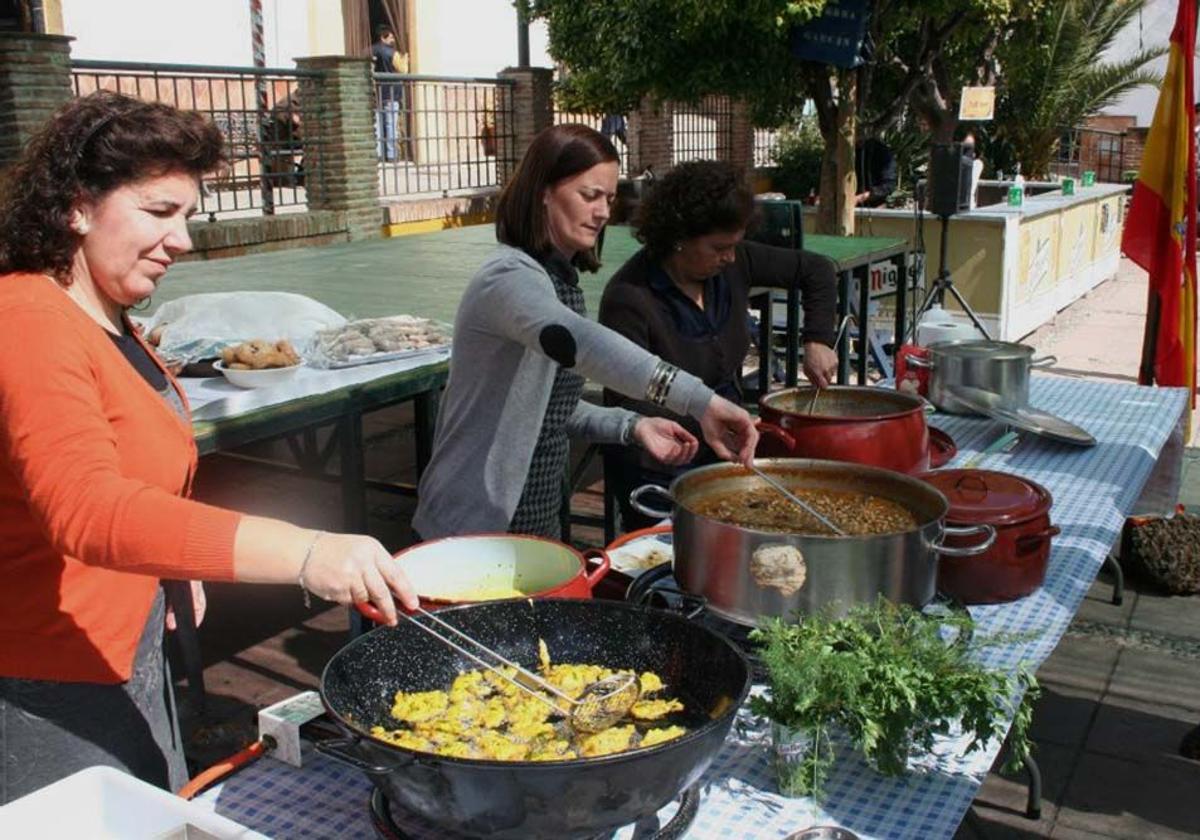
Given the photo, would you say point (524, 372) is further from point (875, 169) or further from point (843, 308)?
point (875, 169)

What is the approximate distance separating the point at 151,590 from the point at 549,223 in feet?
3.41

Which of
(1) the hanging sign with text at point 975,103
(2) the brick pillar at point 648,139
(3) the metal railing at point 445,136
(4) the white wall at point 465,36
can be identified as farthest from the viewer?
(4) the white wall at point 465,36

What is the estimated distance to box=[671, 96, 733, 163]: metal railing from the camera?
17344 millimetres

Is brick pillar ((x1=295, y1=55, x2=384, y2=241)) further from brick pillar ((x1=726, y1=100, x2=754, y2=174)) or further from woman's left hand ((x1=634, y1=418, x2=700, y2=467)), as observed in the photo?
woman's left hand ((x1=634, y1=418, x2=700, y2=467))

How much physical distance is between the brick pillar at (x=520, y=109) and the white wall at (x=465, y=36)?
4.31 meters

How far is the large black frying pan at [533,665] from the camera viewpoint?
3.77 feet

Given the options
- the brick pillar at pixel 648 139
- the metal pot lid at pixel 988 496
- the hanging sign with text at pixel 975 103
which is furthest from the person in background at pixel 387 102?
the metal pot lid at pixel 988 496

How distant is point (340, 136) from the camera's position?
1073 centimetres

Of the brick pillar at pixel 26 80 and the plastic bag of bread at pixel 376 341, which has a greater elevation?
the brick pillar at pixel 26 80

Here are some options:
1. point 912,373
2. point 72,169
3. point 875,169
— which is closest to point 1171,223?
point 912,373

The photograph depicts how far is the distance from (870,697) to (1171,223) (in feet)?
12.3

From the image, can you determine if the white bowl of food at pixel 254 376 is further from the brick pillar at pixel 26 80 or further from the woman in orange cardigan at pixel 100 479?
the brick pillar at pixel 26 80

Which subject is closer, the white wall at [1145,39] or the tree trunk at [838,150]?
the tree trunk at [838,150]

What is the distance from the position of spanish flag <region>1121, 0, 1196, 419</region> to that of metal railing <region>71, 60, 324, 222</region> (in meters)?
7.11
